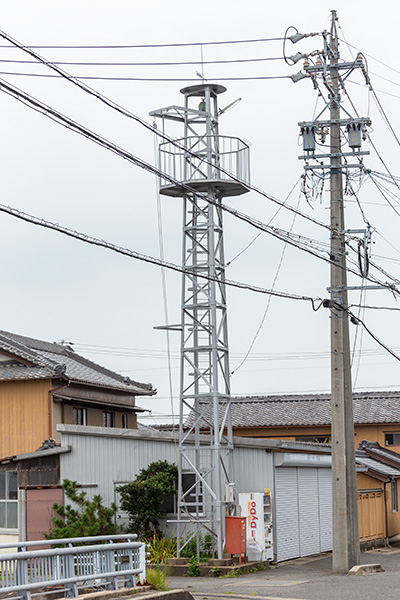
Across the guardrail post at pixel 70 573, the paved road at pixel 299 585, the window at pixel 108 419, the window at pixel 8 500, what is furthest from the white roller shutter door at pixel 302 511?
the guardrail post at pixel 70 573

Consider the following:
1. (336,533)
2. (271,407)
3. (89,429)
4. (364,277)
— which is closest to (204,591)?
(336,533)

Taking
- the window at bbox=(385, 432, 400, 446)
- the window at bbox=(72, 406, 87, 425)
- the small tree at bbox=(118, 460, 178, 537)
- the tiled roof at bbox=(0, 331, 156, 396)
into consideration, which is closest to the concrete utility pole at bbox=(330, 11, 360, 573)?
the small tree at bbox=(118, 460, 178, 537)

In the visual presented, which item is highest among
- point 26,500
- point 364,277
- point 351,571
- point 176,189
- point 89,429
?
point 176,189

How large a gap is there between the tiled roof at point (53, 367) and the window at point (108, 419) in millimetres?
1213

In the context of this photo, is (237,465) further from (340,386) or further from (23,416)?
(23,416)

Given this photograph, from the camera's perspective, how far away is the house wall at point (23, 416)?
32.6 metres

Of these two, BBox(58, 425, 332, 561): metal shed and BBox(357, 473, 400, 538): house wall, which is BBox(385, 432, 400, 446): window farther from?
BBox(58, 425, 332, 561): metal shed

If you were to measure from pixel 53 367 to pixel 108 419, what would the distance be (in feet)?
21.8

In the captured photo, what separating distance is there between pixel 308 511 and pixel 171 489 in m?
5.60

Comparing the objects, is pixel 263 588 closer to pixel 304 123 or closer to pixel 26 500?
pixel 26 500

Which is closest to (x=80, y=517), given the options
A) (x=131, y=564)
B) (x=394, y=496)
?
(x=131, y=564)

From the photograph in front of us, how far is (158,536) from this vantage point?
85.8ft

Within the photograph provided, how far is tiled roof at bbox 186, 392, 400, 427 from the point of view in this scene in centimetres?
4884

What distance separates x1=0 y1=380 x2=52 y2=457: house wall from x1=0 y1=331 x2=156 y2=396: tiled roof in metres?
0.51
